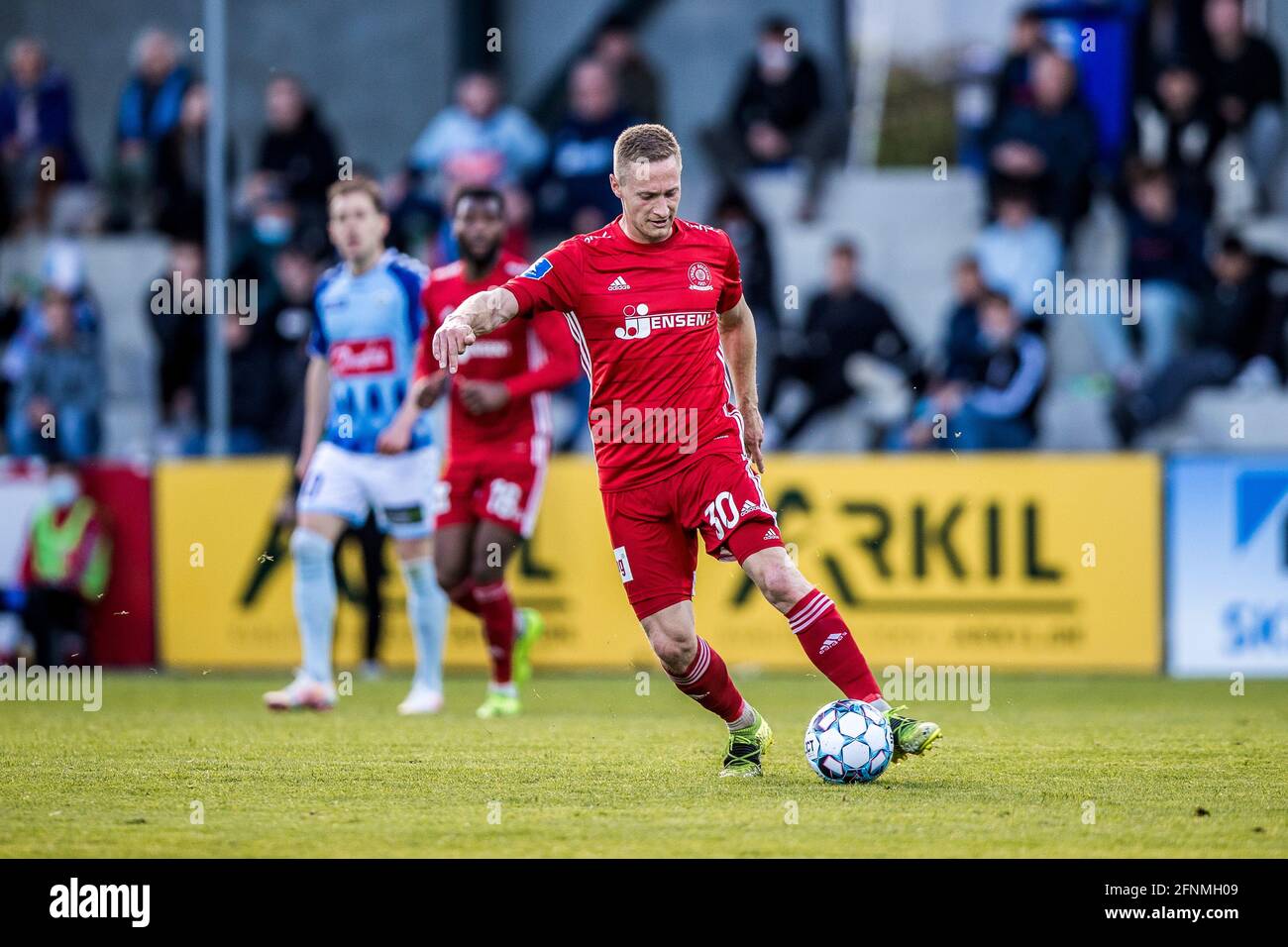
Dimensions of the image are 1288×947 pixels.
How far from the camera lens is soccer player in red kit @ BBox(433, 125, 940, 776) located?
A: 22.2 feet

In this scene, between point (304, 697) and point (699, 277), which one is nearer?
point (699, 277)

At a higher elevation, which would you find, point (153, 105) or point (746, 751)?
point (153, 105)

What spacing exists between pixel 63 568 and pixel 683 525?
7740mm

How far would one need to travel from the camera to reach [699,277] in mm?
7004

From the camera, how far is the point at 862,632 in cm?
1245

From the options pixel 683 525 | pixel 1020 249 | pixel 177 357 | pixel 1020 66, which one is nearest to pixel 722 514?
pixel 683 525

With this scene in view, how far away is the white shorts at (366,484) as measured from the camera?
9.92 meters

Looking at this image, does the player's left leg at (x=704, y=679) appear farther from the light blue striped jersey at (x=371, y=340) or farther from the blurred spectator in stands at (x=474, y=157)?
the blurred spectator in stands at (x=474, y=157)

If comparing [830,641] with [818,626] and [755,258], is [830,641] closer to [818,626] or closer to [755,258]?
[818,626]

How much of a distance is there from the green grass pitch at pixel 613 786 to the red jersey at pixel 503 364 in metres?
1.48

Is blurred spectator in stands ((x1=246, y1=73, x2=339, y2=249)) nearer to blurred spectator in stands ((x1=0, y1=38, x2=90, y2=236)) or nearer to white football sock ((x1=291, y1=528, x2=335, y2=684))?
blurred spectator in stands ((x1=0, y1=38, x2=90, y2=236))
